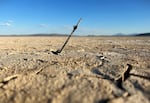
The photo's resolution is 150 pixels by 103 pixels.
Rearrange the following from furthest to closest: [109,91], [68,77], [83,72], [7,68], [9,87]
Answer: [7,68] < [83,72] < [68,77] < [9,87] < [109,91]

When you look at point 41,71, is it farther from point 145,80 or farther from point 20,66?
point 145,80

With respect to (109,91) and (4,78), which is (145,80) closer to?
(109,91)

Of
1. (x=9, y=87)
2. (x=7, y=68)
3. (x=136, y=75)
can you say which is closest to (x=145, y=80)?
(x=136, y=75)

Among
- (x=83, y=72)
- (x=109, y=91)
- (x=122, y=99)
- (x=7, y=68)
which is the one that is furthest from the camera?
(x=7, y=68)

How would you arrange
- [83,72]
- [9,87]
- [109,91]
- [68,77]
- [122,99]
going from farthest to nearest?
[83,72], [68,77], [9,87], [109,91], [122,99]

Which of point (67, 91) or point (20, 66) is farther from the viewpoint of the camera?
point (20, 66)

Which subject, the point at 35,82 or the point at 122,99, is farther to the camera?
the point at 35,82

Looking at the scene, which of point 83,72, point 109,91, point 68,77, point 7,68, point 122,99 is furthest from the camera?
point 7,68

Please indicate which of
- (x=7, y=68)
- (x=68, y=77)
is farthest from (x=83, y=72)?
(x=7, y=68)

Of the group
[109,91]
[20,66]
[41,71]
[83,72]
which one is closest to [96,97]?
[109,91]
